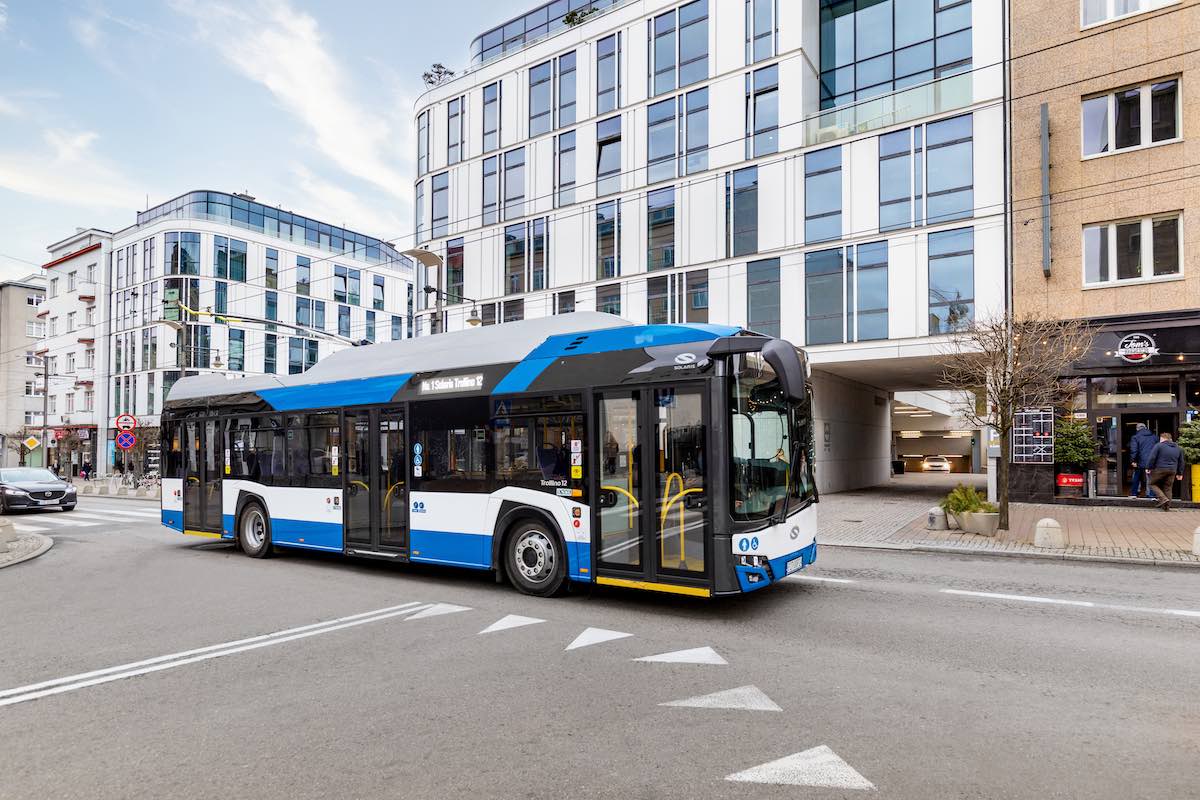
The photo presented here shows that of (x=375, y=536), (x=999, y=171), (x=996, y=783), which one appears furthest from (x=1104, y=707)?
(x=999, y=171)

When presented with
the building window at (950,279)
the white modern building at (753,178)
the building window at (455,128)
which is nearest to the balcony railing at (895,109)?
the white modern building at (753,178)

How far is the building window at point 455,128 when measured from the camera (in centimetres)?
3244

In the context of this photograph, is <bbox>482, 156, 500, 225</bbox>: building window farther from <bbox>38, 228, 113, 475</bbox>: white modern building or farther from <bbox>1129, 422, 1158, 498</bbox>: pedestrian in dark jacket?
<bbox>38, 228, 113, 475</bbox>: white modern building

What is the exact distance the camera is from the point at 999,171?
19781mm

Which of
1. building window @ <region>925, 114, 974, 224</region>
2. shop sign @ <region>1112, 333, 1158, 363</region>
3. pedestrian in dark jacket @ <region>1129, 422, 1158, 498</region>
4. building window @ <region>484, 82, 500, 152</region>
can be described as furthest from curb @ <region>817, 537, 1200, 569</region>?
building window @ <region>484, 82, 500, 152</region>

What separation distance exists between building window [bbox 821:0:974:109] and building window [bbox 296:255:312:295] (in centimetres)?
4194

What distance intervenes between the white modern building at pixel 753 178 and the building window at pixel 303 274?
25883 millimetres

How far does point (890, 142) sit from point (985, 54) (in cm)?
317

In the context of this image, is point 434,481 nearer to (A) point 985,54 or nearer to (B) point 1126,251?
(B) point 1126,251

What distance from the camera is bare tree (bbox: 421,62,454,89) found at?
33469mm

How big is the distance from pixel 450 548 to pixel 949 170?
18.5 metres

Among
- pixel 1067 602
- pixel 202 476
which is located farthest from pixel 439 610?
pixel 202 476

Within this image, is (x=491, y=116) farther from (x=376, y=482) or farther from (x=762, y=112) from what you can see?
(x=376, y=482)

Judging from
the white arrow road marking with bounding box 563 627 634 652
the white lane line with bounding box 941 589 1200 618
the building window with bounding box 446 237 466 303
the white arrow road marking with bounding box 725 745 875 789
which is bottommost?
the white lane line with bounding box 941 589 1200 618
